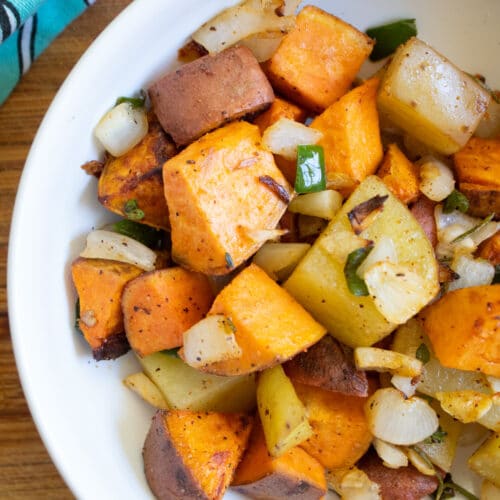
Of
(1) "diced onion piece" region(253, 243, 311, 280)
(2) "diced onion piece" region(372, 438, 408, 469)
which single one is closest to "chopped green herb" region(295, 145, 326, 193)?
(1) "diced onion piece" region(253, 243, 311, 280)

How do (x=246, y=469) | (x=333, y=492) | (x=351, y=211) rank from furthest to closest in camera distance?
(x=333, y=492)
(x=246, y=469)
(x=351, y=211)

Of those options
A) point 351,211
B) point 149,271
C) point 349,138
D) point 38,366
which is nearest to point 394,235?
point 351,211

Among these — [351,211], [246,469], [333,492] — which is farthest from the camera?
[333,492]

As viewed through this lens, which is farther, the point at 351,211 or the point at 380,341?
the point at 380,341

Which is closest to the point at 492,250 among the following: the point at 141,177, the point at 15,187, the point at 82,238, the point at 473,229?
the point at 473,229

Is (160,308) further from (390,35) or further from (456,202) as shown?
(390,35)

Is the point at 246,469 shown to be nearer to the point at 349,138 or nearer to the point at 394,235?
the point at 394,235

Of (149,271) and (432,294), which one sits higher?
(149,271)

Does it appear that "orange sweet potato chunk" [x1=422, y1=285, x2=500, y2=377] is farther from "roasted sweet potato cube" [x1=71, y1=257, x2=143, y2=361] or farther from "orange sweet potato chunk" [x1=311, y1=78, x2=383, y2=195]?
"roasted sweet potato cube" [x1=71, y1=257, x2=143, y2=361]
